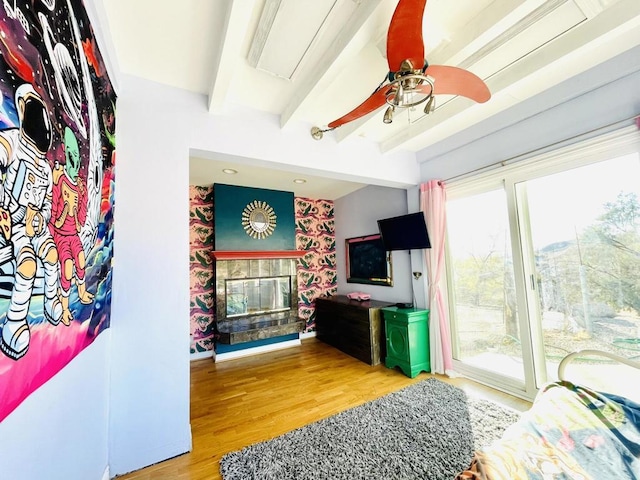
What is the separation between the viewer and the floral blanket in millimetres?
898

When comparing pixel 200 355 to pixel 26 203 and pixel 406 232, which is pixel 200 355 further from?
pixel 26 203

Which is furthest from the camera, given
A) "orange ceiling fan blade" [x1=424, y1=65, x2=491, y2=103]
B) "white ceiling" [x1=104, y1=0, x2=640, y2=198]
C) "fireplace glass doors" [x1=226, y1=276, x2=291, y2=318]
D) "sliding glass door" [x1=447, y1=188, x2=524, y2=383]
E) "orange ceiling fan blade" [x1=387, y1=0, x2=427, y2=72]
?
"fireplace glass doors" [x1=226, y1=276, x2=291, y2=318]

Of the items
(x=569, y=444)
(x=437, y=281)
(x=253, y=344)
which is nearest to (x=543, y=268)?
(x=437, y=281)

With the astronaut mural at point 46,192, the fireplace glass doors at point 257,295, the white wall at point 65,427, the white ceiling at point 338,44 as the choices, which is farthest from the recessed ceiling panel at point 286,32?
the fireplace glass doors at point 257,295

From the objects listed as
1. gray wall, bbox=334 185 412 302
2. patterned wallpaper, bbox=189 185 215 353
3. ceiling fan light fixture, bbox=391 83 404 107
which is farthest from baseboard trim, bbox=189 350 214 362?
ceiling fan light fixture, bbox=391 83 404 107

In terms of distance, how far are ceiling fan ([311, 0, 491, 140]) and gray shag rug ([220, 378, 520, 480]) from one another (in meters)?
2.21

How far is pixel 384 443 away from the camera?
74.0 inches

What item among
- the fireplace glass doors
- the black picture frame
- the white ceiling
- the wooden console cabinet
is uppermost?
the white ceiling

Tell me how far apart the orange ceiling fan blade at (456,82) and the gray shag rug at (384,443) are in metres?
2.28

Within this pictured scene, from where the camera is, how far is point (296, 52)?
173 cm

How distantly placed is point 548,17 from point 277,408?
3486mm

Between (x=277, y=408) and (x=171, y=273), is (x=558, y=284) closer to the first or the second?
(x=277, y=408)

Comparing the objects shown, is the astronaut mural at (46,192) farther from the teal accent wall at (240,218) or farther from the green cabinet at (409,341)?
the green cabinet at (409,341)

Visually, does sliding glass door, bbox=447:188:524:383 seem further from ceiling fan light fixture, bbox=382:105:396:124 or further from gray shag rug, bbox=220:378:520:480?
ceiling fan light fixture, bbox=382:105:396:124
